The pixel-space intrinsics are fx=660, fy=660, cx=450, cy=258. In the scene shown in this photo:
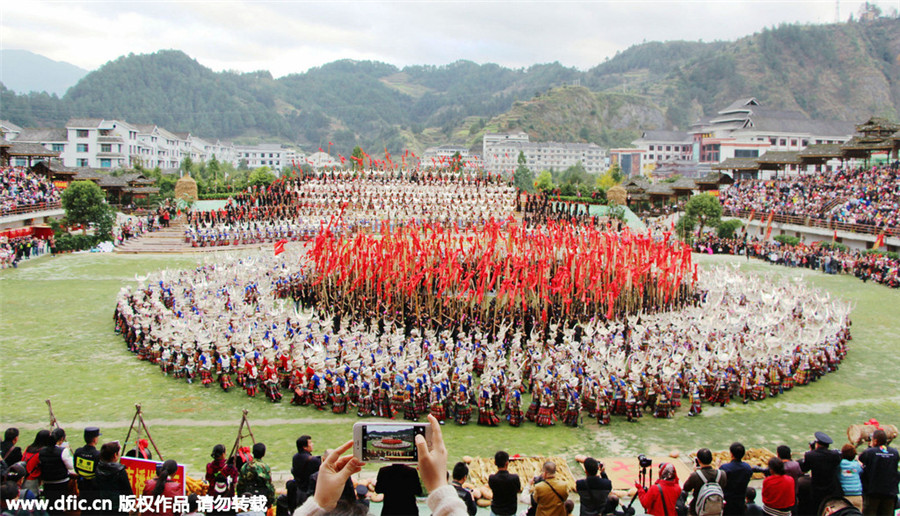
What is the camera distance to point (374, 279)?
1698cm

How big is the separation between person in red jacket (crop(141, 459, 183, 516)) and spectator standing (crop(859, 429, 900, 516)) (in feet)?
18.5

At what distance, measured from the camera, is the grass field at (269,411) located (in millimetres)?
9352

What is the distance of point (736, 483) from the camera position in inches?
210

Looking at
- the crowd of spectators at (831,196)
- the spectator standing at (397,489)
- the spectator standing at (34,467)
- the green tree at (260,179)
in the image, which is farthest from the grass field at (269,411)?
the green tree at (260,179)

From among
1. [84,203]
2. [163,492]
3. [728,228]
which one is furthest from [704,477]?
[728,228]

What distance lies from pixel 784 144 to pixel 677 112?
202 feet

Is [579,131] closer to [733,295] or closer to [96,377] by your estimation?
[733,295]

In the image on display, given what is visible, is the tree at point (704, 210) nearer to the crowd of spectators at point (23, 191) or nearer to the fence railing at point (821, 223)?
the fence railing at point (821, 223)

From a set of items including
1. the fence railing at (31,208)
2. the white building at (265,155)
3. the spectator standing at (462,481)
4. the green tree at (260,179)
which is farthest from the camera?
the white building at (265,155)

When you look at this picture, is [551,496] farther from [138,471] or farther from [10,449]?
[10,449]

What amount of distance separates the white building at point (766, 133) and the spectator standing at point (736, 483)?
5791 centimetres

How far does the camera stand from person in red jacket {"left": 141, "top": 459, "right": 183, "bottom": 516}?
4965mm

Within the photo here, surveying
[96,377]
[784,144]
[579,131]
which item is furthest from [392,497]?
[579,131]

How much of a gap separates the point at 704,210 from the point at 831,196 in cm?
629
